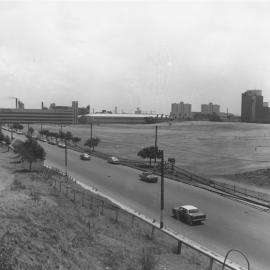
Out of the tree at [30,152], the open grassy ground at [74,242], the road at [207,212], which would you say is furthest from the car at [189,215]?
the tree at [30,152]

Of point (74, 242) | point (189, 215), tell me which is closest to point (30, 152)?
point (189, 215)

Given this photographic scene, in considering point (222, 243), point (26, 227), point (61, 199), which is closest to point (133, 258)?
point (26, 227)

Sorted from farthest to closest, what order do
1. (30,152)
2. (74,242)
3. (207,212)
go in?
(30,152)
(207,212)
(74,242)

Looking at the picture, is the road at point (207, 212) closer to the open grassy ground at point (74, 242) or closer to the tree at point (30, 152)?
the open grassy ground at point (74, 242)

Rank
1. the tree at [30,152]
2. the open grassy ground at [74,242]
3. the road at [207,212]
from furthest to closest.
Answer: the tree at [30,152]
the road at [207,212]
the open grassy ground at [74,242]

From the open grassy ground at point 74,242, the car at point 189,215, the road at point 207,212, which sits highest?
the open grassy ground at point 74,242

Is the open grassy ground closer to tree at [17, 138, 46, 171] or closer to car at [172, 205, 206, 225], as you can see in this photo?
car at [172, 205, 206, 225]

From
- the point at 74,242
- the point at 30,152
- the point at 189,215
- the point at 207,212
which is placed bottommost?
the point at 207,212

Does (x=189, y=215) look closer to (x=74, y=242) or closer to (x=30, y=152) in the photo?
(x=74, y=242)
